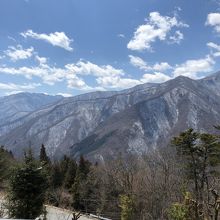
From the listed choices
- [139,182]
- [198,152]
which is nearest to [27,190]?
[198,152]

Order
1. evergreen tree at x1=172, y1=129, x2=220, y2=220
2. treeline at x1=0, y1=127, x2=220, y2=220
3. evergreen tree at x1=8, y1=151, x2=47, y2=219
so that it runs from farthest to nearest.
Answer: evergreen tree at x1=172, y1=129, x2=220, y2=220 < treeline at x1=0, y1=127, x2=220, y2=220 < evergreen tree at x1=8, y1=151, x2=47, y2=219

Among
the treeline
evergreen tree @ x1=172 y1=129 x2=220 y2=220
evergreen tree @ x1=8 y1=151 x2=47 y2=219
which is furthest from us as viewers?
evergreen tree @ x1=172 y1=129 x2=220 y2=220

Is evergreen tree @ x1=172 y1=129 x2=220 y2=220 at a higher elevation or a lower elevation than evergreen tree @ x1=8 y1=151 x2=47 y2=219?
higher

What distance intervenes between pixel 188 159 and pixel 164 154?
279 centimetres

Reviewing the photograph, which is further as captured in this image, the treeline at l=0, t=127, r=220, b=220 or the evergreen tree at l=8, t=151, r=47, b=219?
the treeline at l=0, t=127, r=220, b=220

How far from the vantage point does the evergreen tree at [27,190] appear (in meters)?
23.3

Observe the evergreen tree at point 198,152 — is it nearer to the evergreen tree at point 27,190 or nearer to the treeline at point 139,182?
the treeline at point 139,182

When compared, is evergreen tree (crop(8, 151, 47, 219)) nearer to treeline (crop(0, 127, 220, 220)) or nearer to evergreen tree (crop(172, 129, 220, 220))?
treeline (crop(0, 127, 220, 220))

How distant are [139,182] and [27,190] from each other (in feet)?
92.0

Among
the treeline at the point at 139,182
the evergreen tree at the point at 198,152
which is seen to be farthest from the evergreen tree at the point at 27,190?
the evergreen tree at the point at 198,152

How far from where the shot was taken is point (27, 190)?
23391 millimetres

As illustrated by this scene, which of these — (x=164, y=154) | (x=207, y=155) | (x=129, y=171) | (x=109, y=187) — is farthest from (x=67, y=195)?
(x=207, y=155)

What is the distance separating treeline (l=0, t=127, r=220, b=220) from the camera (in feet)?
77.6

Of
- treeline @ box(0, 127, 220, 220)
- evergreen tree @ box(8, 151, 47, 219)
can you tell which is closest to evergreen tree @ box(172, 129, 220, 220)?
treeline @ box(0, 127, 220, 220)
